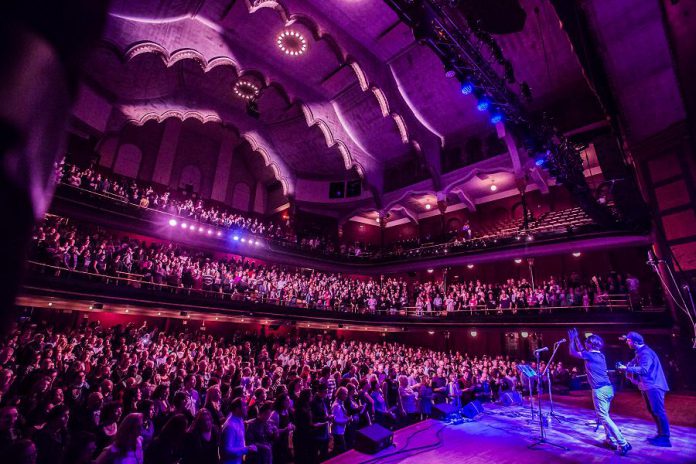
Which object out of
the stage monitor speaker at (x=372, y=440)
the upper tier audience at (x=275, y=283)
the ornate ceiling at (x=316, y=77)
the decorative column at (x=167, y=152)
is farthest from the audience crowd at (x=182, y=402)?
the ornate ceiling at (x=316, y=77)

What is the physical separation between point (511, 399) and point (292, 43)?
1604cm

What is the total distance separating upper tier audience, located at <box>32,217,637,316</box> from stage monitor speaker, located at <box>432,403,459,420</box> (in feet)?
27.0

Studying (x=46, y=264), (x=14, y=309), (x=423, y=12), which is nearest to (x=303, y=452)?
(x=14, y=309)

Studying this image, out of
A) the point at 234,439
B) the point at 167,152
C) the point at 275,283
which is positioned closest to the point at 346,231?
the point at 275,283

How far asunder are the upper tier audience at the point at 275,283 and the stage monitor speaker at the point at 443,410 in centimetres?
822

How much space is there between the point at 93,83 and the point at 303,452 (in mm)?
17097

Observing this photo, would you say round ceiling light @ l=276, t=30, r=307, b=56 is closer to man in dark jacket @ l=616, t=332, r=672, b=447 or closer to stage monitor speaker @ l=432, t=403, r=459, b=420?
stage monitor speaker @ l=432, t=403, r=459, b=420

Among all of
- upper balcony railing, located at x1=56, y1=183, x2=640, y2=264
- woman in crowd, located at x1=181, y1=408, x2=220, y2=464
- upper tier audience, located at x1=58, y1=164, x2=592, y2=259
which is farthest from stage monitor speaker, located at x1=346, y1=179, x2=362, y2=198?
woman in crowd, located at x1=181, y1=408, x2=220, y2=464

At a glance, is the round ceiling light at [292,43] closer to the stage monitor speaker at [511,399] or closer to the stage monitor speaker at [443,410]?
the stage monitor speaker at [443,410]

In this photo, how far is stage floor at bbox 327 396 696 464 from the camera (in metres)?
5.47

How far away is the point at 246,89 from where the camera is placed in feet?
59.9

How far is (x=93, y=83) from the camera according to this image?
15.1m

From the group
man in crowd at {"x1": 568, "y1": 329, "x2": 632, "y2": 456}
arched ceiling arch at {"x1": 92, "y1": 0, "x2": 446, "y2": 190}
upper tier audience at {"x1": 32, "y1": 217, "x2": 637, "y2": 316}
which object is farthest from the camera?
arched ceiling arch at {"x1": 92, "y1": 0, "x2": 446, "y2": 190}

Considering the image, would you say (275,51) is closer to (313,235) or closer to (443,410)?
(313,235)
